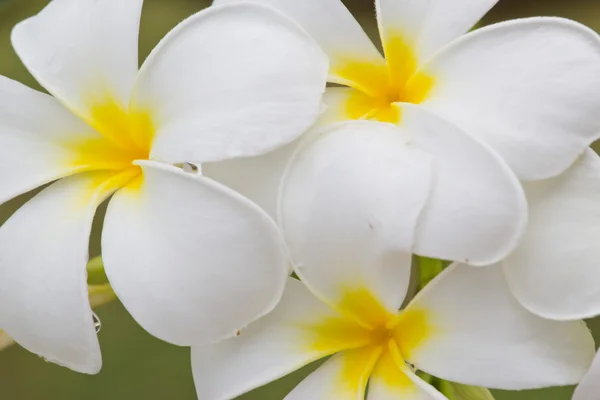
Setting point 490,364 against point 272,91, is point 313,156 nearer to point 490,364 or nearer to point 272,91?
point 272,91

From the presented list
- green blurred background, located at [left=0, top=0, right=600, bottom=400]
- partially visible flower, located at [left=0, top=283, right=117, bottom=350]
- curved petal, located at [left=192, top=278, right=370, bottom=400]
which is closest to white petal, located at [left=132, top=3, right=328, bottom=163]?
curved petal, located at [left=192, top=278, right=370, bottom=400]

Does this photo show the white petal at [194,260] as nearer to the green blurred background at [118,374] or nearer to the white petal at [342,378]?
the white petal at [342,378]

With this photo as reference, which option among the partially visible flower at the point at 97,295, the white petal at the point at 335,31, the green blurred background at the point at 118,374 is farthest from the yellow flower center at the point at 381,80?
the green blurred background at the point at 118,374

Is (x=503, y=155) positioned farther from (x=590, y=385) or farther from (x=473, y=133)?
(x=590, y=385)

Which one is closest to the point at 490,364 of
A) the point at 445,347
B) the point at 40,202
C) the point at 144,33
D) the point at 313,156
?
the point at 445,347

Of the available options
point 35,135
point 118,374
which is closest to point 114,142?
point 35,135
